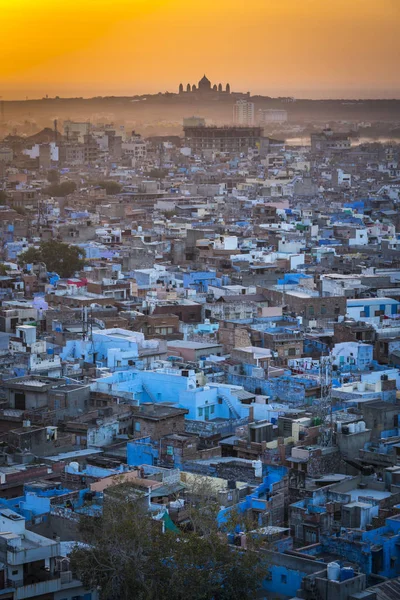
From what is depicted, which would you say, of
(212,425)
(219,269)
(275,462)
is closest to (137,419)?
(212,425)

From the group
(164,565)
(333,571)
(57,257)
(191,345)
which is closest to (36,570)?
(164,565)

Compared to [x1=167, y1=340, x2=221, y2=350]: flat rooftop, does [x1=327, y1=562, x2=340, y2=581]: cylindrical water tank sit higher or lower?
lower

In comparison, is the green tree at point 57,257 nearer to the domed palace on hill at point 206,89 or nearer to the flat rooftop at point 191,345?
the flat rooftop at point 191,345

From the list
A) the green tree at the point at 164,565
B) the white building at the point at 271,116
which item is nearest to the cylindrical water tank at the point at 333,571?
the green tree at the point at 164,565

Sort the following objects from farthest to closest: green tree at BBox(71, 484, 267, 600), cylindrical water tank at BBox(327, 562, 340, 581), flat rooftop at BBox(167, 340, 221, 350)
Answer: flat rooftop at BBox(167, 340, 221, 350), cylindrical water tank at BBox(327, 562, 340, 581), green tree at BBox(71, 484, 267, 600)

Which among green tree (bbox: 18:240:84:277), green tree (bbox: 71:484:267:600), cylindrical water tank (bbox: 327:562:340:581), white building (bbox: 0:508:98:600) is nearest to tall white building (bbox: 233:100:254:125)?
green tree (bbox: 18:240:84:277)

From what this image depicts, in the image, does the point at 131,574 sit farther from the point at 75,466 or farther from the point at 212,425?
the point at 212,425

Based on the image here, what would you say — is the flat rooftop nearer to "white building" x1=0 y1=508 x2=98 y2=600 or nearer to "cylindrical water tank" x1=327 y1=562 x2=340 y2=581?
"white building" x1=0 y1=508 x2=98 y2=600
